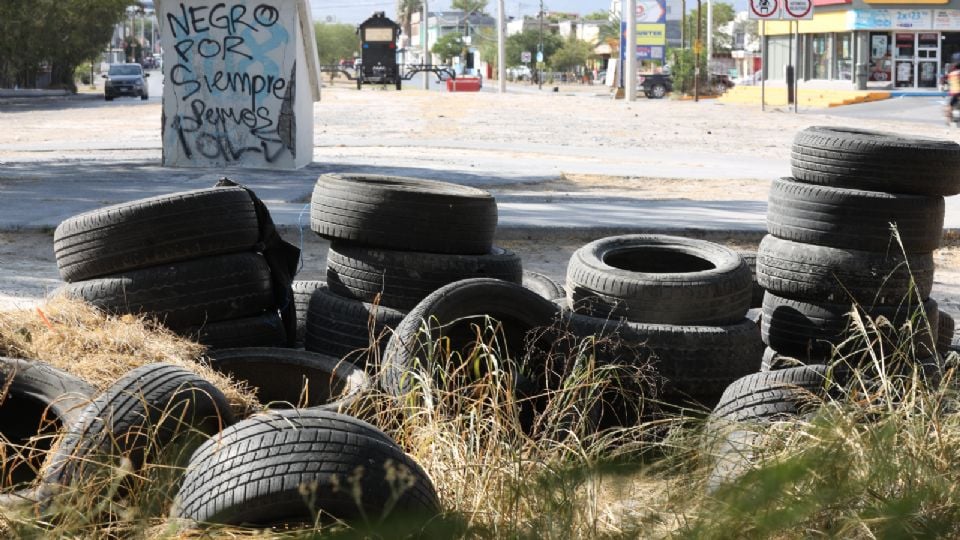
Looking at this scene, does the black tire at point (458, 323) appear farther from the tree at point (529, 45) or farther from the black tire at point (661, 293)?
the tree at point (529, 45)

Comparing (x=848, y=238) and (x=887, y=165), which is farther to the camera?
(x=887, y=165)

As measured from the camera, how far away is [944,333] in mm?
7039

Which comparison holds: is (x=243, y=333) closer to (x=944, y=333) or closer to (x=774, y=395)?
(x=774, y=395)

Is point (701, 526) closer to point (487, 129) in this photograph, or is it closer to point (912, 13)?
point (487, 129)

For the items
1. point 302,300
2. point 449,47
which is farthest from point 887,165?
point 449,47

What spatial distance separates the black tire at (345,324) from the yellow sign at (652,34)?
2882 inches

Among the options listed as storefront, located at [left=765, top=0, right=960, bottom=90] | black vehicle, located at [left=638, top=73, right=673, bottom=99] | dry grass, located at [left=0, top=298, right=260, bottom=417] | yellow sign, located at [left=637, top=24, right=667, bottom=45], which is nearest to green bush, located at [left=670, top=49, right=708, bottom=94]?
black vehicle, located at [left=638, top=73, right=673, bottom=99]

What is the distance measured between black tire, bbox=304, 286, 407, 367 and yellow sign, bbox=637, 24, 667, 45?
2882 inches

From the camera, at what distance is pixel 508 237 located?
38.6ft

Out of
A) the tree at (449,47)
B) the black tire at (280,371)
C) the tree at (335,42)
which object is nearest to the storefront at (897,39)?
the black tire at (280,371)

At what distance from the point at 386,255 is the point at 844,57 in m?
57.7

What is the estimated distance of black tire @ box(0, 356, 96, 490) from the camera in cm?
435

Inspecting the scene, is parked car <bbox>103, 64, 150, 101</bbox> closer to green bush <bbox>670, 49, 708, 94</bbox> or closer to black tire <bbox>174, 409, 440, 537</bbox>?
green bush <bbox>670, 49, 708, 94</bbox>

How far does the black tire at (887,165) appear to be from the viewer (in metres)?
6.77
